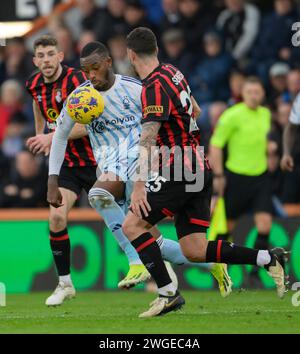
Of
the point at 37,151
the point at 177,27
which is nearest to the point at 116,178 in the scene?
the point at 37,151

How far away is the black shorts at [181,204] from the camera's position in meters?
8.70

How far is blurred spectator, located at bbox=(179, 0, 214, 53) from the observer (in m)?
15.5

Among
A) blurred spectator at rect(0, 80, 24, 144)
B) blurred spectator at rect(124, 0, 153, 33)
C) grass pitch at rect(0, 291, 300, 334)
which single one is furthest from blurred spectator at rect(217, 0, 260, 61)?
grass pitch at rect(0, 291, 300, 334)

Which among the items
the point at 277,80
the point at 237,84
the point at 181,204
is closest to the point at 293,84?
the point at 277,80

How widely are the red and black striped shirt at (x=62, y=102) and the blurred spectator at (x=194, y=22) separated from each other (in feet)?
16.4

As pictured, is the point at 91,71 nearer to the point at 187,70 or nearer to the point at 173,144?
the point at 173,144

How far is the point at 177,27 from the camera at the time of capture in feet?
51.2

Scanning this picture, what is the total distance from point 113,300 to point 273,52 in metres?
4.69

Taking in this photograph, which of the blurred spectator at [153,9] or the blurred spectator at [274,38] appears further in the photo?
the blurred spectator at [153,9]

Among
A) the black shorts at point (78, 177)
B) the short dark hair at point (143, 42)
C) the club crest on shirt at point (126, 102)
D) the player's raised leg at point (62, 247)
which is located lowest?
the player's raised leg at point (62, 247)

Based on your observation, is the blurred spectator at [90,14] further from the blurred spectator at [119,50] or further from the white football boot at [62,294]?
the white football boot at [62,294]

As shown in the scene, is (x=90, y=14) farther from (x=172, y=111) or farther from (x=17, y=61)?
(x=172, y=111)

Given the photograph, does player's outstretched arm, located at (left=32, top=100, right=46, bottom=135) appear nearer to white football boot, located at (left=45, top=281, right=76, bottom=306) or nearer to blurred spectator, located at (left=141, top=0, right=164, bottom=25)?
white football boot, located at (left=45, top=281, right=76, bottom=306)

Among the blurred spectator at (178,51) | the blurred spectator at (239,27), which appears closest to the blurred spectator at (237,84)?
the blurred spectator at (239,27)
